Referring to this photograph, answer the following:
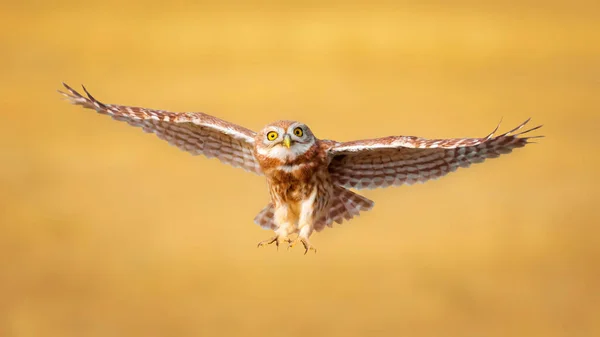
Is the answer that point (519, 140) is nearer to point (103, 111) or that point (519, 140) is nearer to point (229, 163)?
point (229, 163)

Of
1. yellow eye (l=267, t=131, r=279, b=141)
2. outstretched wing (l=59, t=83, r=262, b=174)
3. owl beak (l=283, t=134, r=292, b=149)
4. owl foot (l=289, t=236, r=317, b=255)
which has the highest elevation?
outstretched wing (l=59, t=83, r=262, b=174)

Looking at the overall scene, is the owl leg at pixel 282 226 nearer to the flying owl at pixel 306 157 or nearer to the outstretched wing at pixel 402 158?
the flying owl at pixel 306 157

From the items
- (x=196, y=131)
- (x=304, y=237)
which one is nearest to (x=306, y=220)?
(x=304, y=237)

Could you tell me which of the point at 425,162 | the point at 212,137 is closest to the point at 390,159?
the point at 425,162

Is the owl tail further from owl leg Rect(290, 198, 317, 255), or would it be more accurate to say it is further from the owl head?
the owl head

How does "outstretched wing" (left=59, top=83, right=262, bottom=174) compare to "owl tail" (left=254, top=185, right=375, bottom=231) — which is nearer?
"outstretched wing" (left=59, top=83, right=262, bottom=174)

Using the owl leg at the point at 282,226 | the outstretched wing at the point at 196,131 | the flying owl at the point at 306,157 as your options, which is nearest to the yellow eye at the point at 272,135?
the flying owl at the point at 306,157

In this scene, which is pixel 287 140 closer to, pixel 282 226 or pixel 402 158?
pixel 282 226

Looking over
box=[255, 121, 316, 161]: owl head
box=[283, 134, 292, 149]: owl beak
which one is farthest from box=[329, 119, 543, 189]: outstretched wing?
box=[283, 134, 292, 149]: owl beak
